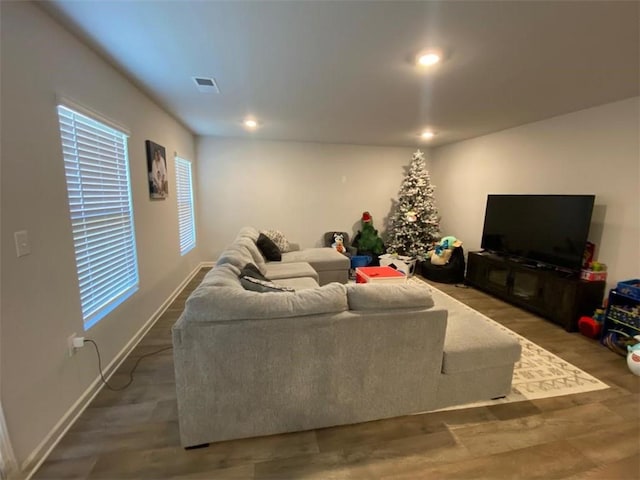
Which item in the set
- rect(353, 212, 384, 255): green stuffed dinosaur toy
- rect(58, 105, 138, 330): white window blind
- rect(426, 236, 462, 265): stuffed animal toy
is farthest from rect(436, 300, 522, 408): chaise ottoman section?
rect(353, 212, 384, 255): green stuffed dinosaur toy

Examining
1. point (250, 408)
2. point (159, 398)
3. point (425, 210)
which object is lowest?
point (159, 398)

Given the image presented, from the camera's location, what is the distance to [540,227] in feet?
11.9

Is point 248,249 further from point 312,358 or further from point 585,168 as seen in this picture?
point 585,168

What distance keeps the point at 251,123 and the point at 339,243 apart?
2560mm

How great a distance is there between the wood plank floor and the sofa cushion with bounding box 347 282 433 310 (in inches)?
30.6

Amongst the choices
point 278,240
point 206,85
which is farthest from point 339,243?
point 206,85

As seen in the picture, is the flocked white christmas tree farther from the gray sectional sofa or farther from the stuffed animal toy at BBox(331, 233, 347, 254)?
the gray sectional sofa

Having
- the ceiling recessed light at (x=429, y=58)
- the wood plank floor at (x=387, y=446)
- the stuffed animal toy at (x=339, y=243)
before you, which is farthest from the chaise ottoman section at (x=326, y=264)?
the ceiling recessed light at (x=429, y=58)

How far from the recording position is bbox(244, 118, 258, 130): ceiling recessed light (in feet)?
13.5

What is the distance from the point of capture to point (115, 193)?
2.47m

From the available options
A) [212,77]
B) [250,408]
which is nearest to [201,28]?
[212,77]

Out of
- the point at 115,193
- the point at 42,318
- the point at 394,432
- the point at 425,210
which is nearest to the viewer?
the point at 42,318

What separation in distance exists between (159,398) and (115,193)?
167cm

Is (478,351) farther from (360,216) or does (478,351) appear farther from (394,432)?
(360,216)
